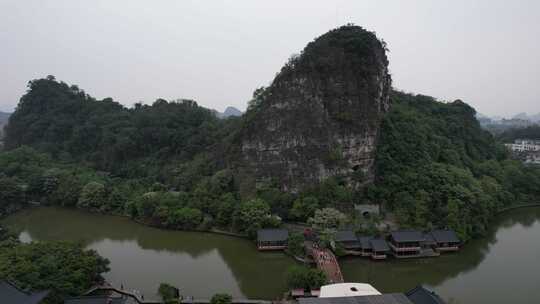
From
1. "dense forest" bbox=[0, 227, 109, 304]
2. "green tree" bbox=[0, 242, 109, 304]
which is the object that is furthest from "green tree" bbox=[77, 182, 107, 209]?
"green tree" bbox=[0, 242, 109, 304]

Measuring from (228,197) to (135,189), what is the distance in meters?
12.2

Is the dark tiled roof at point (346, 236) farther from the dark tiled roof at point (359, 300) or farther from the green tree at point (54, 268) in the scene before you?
the green tree at point (54, 268)

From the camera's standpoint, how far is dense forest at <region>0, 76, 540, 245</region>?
23.6 m

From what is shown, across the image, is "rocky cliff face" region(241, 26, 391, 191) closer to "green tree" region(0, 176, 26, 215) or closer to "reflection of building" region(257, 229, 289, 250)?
"reflection of building" region(257, 229, 289, 250)

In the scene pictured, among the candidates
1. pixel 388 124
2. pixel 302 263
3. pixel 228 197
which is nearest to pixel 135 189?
pixel 228 197

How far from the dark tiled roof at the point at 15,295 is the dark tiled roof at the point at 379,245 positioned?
17.0 metres

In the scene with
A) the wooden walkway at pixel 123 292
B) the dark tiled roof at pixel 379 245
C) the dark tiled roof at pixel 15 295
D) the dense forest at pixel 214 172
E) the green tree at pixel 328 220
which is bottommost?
the wooden walkway at pixel 123 292

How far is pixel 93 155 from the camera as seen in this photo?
139 feet

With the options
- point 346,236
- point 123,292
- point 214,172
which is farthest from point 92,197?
point 346,236

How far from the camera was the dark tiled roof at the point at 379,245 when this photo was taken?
62.7 feet

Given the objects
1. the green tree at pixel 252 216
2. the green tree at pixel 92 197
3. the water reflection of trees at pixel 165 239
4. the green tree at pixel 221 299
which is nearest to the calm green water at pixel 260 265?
the water reflection of trees at pixel 165 239

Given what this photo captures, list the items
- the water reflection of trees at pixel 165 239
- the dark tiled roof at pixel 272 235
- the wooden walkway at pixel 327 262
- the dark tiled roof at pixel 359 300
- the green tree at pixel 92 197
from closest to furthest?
1. the dark tiled roof at pixel 359 300
2. the wooden walkway at pixel 327 262
3. the water reflection of trees at pixel 165 239
4. the dark tiled roof at pixel 272 235
5. the green tree at pixel 92 197

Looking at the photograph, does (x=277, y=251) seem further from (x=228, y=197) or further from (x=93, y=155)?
(x=93, y=155)

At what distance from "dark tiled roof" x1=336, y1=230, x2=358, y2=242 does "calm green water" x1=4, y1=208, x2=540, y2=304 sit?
4.07 feet
